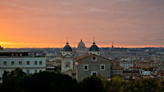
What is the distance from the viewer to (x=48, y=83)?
40.8 meters

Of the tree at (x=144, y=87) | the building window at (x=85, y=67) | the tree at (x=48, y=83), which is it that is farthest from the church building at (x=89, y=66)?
the tree at (x=48, y=83)

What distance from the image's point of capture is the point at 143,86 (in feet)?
143

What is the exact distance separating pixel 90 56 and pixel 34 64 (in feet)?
36.6

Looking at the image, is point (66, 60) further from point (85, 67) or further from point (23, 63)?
point (23, 63)

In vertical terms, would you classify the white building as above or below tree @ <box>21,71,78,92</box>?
above

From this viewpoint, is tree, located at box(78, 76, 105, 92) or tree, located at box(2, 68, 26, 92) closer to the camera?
tree, located at box(78, 76, 105, 92)

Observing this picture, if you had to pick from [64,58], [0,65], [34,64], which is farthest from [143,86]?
[64,58]

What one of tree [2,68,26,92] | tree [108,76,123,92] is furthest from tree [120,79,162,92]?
tree [2,68,26,92]

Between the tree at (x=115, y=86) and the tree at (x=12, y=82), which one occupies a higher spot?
the tree at (x=12, y=82)

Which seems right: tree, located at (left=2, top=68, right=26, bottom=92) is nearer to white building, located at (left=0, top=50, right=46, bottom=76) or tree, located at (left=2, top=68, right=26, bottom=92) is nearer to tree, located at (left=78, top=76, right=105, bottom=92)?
tree, located at (left=78, top=76, right=105, bottom=92)

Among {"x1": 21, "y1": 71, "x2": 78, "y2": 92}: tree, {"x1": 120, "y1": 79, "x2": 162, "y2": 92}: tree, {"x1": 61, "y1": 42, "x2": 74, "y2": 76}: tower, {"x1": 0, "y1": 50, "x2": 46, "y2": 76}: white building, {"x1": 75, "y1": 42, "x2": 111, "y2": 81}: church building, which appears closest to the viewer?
{"x1": 21, "y1": 71, "x2": 78, "y2": 92}: tree

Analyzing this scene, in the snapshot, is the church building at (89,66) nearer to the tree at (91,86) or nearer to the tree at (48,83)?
the tree at (91,86)

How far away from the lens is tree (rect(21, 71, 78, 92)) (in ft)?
133

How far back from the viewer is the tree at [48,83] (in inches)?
1592
